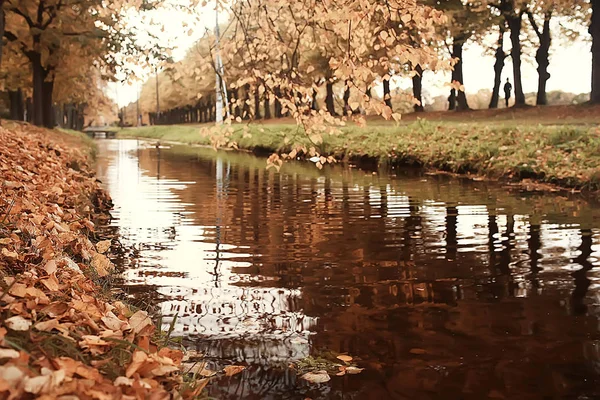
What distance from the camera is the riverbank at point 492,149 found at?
1426 centimetres

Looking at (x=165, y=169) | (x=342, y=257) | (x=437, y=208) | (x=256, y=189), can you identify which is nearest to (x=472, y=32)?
(x=165, y=169)

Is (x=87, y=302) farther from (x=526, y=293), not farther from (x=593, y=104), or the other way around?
(x=593, y=104)

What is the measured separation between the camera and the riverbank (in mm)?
14258

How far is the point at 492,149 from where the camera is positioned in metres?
17.1

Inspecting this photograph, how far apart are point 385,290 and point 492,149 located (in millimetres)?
12100

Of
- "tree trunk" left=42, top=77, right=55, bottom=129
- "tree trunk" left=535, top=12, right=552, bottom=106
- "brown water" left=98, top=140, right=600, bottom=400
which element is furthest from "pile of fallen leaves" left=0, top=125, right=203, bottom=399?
"tree trunk" left=535, top=12, right=552, bottom=106

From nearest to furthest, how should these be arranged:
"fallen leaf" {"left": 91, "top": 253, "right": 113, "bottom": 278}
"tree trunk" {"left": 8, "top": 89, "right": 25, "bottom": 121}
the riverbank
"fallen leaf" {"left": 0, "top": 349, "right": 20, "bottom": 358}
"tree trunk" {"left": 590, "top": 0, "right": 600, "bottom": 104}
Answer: "fallen leaf" {"left": 0, "top": 349, "right": 20, "bottom": 358} → "fallen leaf" {"left": 91, "top": 253, "right": 113, "bottom": 278} → the riverbank → "tree trunk" {"left": 590, "top": 0, "right": 600, "bottom": 104} → "tree trunk" {"left": 8, "top": 89, "right": 25, "bottom": 121}

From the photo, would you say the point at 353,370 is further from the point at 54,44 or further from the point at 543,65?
the point at 543,65

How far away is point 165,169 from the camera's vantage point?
21328mm

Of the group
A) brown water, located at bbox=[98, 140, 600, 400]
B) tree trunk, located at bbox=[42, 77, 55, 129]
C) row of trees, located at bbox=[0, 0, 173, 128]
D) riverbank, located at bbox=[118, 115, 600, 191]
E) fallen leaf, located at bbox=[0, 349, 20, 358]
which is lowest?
brown water, located at bbox=[98, 140, 600, 400]

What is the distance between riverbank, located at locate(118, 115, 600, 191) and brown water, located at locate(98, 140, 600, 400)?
2.26m

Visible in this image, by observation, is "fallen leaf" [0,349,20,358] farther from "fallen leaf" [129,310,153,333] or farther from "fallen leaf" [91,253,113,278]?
"fallen leaf" [91,253,113,278]

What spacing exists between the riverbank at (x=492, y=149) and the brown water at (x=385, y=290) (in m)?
2.26

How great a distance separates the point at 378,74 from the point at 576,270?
2827 mm
